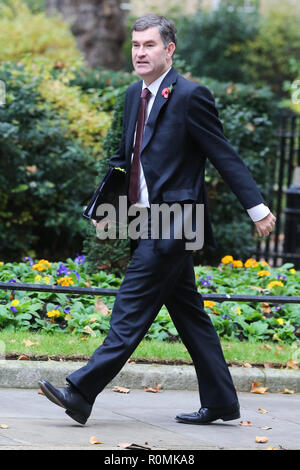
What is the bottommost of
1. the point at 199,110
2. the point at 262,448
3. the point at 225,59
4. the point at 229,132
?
the point at 262,448

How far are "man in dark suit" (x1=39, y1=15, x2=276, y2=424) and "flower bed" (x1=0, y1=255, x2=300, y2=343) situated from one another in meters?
1.66

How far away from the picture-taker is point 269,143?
1012cm

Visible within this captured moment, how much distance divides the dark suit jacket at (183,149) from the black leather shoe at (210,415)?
95 centimetres

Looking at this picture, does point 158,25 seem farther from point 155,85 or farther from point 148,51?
point 155,85

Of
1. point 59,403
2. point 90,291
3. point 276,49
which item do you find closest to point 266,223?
point 59,403

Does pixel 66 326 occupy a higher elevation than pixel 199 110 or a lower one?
lower

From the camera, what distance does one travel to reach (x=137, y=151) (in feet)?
15.3

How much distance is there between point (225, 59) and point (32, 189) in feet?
53.0

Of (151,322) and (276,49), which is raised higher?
(276,49)

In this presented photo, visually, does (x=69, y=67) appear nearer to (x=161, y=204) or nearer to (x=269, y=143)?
(x=269, y=143)

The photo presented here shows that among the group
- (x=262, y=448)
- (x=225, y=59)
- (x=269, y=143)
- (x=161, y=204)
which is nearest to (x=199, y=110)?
(x=161, y=204)

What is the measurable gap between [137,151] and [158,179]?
0.22 metres

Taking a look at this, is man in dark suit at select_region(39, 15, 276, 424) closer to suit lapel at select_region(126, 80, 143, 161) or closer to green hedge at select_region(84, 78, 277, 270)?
suit lapel at select_region(126, 80, 143, 161)

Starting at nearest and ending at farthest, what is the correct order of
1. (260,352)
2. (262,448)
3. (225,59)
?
(262,448) → (260,352) → (225,59)
